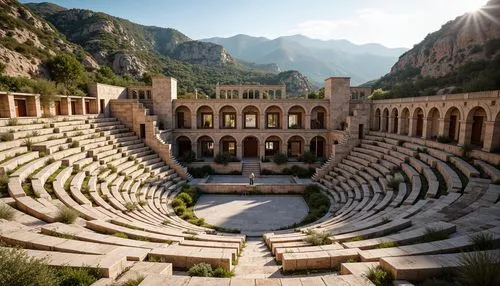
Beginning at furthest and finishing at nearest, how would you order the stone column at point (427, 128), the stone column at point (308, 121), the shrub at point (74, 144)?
1. the stone column at point (308, 121)
2. the stone column at point (427, 128)
3. the shrub at point (74, 144)

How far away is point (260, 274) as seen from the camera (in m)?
6.72

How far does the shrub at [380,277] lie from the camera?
4953mm

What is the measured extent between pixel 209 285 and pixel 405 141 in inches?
813

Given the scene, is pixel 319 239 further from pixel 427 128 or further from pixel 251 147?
pixel 251 147

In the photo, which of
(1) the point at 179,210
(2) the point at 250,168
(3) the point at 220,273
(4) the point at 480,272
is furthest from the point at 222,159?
(4) the point at 480,272

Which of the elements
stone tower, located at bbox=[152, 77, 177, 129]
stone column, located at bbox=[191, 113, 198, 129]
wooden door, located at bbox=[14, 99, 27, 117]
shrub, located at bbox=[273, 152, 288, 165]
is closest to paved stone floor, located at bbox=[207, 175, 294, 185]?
shrub, located at bbox=[273, 152, 288, 165]

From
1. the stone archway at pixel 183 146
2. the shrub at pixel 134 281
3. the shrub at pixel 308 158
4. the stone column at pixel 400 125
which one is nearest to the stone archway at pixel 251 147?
the stone archway at pixel 183 146

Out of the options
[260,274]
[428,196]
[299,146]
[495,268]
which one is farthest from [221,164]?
[495,268]

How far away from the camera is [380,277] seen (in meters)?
5.00

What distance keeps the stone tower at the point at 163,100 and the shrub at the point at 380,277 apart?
26133 mm

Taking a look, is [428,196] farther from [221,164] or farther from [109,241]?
[221,164]

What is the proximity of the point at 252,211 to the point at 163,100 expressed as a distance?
54.6 ft

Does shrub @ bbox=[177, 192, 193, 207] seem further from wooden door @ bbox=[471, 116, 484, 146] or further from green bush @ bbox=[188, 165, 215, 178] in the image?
wooden door @ bbox=[471, 116, 484, 146]

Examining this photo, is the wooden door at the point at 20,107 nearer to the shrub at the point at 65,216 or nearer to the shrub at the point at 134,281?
the shrub at the point at 65,216
